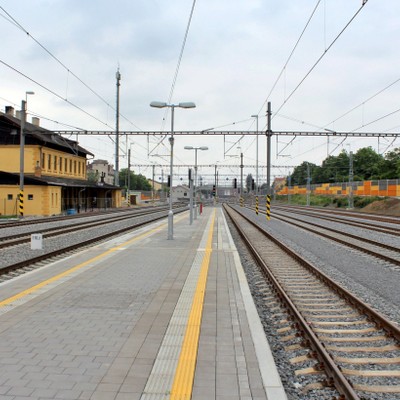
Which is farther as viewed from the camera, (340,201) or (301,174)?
(301,174)

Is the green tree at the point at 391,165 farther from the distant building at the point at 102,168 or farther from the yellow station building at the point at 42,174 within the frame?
the distant building at the point at 102,168

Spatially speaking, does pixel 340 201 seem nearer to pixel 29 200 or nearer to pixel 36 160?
pixel 36 160

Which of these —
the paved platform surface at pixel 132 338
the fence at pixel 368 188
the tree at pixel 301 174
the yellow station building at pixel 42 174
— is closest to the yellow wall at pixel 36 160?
the yellow station building at pixel 42 174

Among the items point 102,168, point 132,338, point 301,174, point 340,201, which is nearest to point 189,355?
point 132,338

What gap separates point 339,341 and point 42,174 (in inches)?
1709

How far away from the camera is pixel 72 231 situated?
73.2 ft

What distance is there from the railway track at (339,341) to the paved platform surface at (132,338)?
57cm

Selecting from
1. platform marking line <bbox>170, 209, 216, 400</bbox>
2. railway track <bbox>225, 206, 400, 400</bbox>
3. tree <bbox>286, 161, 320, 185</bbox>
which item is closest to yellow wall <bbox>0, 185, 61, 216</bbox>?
railway track <bbox>225, 206, 400, 400</bbox>

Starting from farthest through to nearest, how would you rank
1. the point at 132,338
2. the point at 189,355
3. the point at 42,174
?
the point at 42,174, the point at 132,338, the point at 189,355

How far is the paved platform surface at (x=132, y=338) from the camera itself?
388cm

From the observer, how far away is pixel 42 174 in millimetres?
44656

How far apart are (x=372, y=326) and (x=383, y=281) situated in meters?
3.96

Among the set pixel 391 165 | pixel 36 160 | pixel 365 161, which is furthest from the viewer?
pixel 365 161

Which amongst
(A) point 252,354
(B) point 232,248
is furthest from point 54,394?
(B) point 232,248
